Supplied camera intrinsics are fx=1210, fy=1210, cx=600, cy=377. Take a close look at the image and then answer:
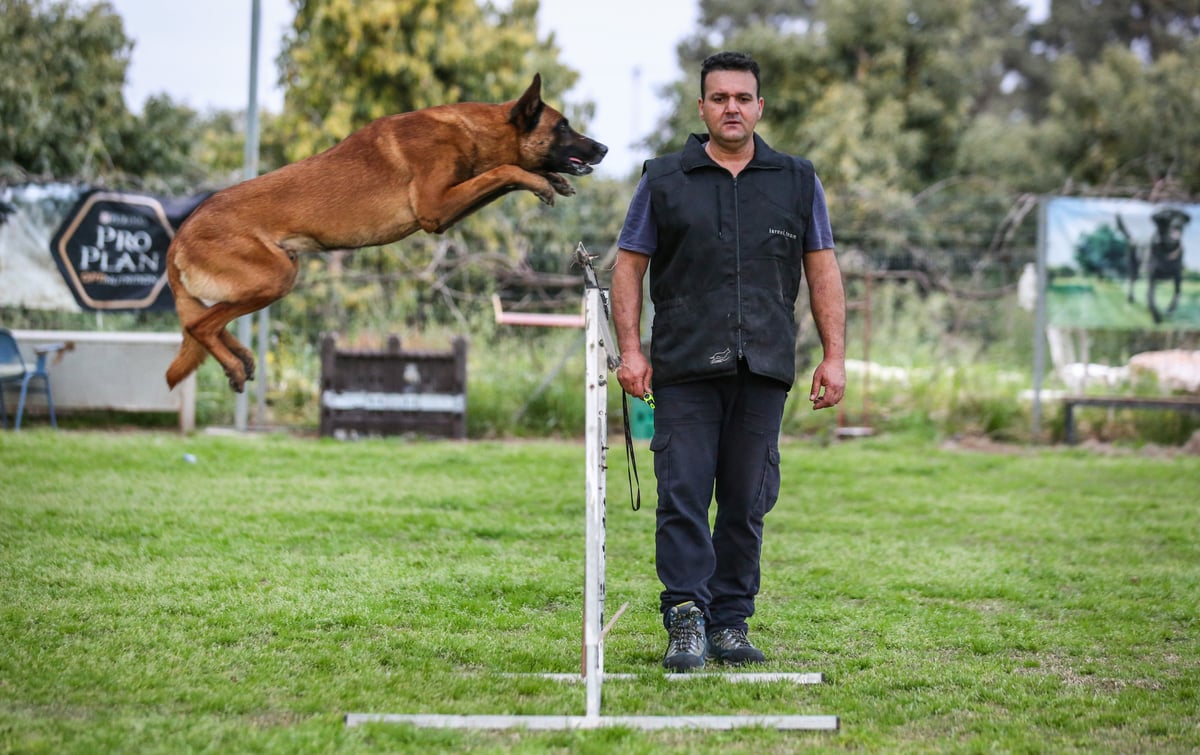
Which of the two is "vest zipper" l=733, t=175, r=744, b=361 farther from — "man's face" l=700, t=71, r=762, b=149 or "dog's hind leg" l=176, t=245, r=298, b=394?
"dog's hind leg" l=176, t=245, r=298, b=394

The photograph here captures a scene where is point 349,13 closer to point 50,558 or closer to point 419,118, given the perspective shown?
point 50,558

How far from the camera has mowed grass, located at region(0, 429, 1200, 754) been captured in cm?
335

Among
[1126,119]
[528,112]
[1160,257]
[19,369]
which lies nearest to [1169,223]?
[1160,257]

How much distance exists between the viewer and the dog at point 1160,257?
35.6 feet

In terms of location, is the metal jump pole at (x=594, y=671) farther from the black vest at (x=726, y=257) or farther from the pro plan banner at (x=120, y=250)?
the pro plan banner at (x=120, y=250)

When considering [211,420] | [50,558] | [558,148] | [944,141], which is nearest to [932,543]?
[558,148]

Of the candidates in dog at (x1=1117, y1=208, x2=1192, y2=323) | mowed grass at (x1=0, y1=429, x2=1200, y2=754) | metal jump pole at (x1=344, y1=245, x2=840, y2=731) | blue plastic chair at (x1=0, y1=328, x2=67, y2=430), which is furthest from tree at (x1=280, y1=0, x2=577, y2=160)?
metal jump pole at (x1=344, y1=245, x2=840, y2=731)

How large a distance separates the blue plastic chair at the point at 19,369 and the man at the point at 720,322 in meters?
7.70

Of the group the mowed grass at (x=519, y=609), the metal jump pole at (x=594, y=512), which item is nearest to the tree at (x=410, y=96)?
the mowed grass at (x=519, y=609)

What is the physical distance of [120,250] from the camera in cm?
977

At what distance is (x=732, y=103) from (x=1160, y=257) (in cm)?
843

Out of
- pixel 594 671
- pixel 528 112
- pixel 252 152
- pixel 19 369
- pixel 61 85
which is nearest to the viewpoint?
pixel 594 671

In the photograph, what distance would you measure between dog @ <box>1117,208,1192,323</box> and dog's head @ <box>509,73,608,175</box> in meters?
8.70

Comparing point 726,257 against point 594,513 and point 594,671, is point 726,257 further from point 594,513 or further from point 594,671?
point 594,671
